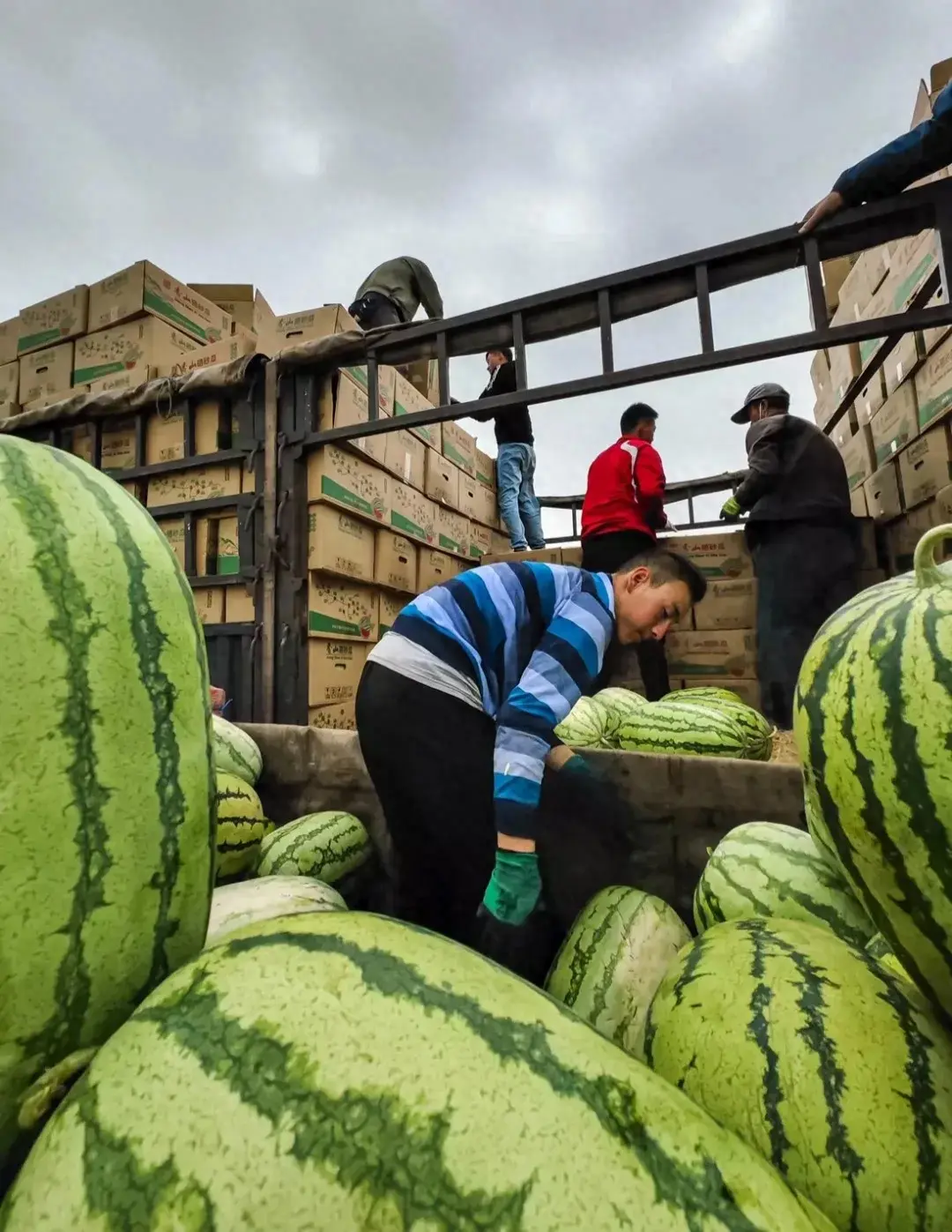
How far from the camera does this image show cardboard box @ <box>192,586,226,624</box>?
11.4 feet

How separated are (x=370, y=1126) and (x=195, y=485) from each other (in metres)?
3.77

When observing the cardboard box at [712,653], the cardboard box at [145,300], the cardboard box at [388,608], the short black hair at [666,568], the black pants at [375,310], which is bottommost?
the cardboard box at [712,653]

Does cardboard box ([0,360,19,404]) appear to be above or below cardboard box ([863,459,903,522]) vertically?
above

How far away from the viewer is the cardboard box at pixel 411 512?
13.1ft

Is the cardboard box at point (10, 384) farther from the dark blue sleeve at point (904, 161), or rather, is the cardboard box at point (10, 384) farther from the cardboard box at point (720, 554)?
the dark blue sleeve at point (904, 161)

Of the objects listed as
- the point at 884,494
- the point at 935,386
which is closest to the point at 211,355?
the point at 935,386

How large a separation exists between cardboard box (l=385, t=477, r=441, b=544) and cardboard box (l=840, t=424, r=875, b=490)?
267cm

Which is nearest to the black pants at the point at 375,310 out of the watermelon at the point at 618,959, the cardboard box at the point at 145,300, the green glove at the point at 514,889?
the cardboard box at the point at 145,300

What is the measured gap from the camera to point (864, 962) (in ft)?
2.27

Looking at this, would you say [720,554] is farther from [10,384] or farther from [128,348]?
[10,384]

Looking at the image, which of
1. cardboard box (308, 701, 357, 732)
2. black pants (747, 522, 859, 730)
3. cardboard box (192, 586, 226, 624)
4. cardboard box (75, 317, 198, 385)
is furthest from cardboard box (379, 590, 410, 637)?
black pants (747, 522, 859, 730)

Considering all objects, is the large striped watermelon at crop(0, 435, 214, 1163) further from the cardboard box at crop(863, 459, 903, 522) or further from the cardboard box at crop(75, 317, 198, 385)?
the cardboard box at crop(75, 317, 198, 385)

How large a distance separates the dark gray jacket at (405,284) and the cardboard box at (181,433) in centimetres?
168

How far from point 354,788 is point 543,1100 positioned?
143 centimetres
